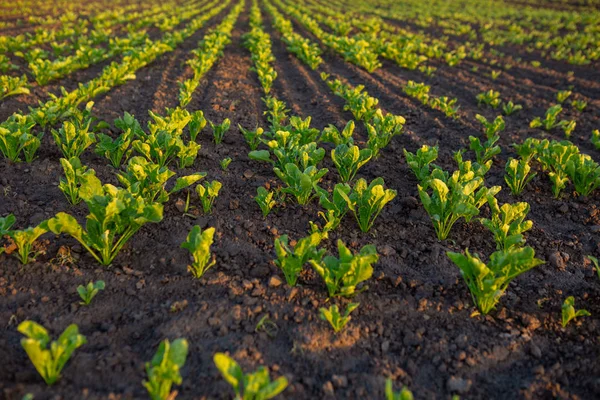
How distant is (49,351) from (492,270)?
101 inches

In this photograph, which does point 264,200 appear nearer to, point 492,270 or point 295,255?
point 295,255

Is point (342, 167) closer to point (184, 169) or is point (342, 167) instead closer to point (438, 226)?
point (438, 226)

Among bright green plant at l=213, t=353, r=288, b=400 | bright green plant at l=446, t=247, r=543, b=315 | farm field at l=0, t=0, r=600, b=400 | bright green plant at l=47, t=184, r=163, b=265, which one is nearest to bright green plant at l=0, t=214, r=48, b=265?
farm field at l=0, t=0, r=600, b=400

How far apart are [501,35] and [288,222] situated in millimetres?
17078

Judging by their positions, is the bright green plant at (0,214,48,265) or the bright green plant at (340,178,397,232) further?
the bright green plant at (340,178,397,232)

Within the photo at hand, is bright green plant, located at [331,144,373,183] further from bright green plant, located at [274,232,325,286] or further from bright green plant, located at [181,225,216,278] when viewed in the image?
bright green plant, located at [181,225,216,278]

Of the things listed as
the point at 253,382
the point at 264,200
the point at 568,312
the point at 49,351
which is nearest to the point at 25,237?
the point at 49,351

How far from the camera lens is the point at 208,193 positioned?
3.57 metres

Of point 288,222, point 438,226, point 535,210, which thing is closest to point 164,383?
point 288,222

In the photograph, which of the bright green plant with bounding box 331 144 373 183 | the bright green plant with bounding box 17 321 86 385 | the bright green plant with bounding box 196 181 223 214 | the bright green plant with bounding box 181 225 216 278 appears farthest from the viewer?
the bright green plant with bounding box 331 144 373 183

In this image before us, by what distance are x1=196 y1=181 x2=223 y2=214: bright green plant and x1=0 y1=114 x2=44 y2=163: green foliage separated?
6.36 feet

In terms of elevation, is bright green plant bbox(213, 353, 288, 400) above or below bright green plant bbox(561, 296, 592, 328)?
above

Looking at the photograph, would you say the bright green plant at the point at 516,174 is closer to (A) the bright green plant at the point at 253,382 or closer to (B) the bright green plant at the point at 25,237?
(A) the bright green plant at the point at 253,382

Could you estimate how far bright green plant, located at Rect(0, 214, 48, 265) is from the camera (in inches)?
104
